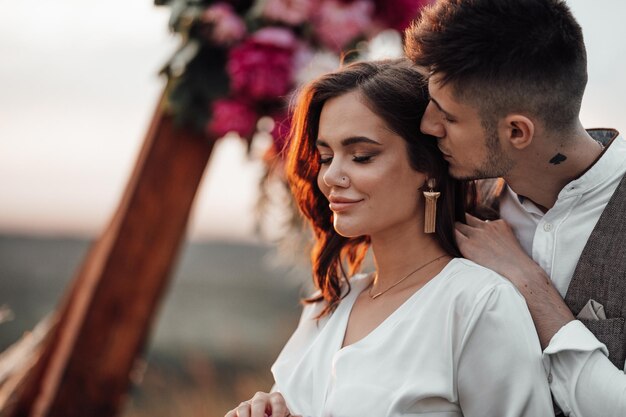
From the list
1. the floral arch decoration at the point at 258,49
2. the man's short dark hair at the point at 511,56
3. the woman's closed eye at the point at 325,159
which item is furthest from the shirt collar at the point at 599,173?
the floral arch decoration at the point at 258,49

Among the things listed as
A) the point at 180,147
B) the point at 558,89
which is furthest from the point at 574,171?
the point at 180,147

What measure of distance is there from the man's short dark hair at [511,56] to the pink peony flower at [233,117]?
1.40 meters

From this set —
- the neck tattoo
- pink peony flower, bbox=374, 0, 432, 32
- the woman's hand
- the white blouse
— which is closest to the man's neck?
the neck tattoo

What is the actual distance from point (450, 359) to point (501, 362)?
129 mm

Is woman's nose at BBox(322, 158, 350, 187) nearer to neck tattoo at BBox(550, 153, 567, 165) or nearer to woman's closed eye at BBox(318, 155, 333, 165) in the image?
woman's closed eye at BBox(318, 155, 333, 165)

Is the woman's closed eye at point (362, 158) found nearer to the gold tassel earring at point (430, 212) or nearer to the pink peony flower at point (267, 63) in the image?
the gold tassel earring at point (430, 212)

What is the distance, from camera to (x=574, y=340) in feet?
6.67

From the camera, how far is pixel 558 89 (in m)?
2.12

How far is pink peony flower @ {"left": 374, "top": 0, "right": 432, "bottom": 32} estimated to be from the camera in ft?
11.4

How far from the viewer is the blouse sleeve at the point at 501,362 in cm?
206

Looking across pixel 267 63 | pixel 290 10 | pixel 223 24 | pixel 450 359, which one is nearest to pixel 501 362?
pixel 450 359

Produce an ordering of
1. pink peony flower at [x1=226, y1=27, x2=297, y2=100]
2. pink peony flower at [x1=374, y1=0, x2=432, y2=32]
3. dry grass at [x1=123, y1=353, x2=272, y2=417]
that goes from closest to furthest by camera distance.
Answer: pink peony flower at [x1=226, y1=27, x2=297, y2=100] → pink peony flower at [x1=374, y1=0, x2=432, y2=32] → dry grass at [x1=123, y1=353, x2=272, y2=417]

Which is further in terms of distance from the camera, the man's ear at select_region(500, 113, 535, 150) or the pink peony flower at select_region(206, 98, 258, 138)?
the pink peony flower at select_region(206, 98, 258, 138)

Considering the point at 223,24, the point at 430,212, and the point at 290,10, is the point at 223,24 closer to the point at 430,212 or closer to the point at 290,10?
the point at 290,10
